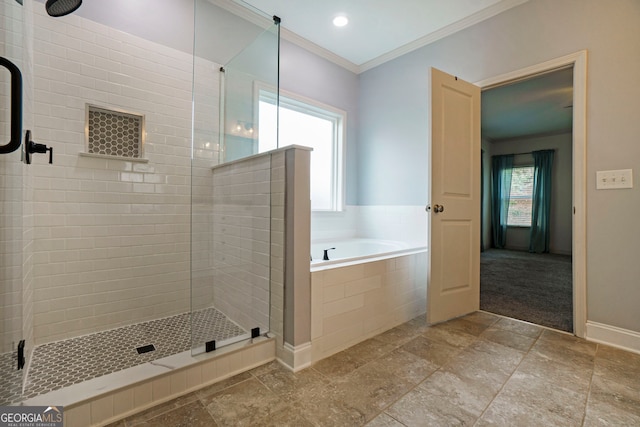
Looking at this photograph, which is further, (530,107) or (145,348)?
(530,107)

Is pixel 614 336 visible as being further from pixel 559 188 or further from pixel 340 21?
pixel 559 188

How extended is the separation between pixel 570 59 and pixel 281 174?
2.29 meters

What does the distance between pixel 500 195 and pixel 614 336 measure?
5456 millimetres

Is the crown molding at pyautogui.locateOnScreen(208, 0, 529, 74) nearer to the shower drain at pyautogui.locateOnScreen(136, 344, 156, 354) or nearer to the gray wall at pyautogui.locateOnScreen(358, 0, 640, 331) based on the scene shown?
the gray wall at pyautogui.locateOnScreen(358, 0, 640, 331)

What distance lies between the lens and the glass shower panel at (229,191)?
1807 millimetres

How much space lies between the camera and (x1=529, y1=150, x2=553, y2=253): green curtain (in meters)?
6.04

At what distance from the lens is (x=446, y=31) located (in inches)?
111

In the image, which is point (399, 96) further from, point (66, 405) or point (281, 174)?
point (66, 405)

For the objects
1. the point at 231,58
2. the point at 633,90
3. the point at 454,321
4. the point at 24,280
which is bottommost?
the point at 454,321

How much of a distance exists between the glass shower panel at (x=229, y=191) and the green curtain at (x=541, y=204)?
644 centimetres

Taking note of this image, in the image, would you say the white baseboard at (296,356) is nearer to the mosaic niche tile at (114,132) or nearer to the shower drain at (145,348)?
the shower drain at (145,348)

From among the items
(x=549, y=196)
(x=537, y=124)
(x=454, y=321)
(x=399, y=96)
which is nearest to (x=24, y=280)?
(x=454, y=321)

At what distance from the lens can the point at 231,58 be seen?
2375mm

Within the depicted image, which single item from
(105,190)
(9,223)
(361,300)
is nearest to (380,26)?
(361,300)
